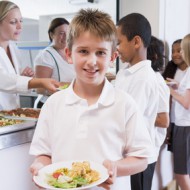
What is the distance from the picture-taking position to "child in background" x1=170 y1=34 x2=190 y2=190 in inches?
76.9

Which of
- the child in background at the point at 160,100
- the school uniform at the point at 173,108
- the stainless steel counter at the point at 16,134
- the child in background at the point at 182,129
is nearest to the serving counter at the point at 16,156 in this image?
the stainless steel counter at the point at 16,134

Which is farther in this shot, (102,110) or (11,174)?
(11,174)

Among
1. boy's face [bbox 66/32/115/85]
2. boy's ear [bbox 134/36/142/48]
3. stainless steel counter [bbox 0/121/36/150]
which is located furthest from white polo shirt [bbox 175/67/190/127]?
boy's face [bbox 66/32/115/85]

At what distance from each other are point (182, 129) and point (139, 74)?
0.92 meters

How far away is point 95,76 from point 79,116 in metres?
0.13

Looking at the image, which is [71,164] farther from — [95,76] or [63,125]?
[95,76]

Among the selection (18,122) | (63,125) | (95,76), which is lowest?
(18,122)

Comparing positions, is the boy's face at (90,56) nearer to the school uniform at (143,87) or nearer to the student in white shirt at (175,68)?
the school uniform at (143,87)

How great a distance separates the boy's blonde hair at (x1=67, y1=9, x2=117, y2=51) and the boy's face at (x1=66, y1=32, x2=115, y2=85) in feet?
0.05

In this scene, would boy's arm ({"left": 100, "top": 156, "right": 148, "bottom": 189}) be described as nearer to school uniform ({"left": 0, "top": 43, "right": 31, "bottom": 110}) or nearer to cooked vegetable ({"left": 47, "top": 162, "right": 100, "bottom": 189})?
cooked vegetable ({"left": 47, "top": 162, "right": 100, "bottom": 189})

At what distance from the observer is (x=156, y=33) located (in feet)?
8.02

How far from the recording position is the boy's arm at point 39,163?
2.75 ft

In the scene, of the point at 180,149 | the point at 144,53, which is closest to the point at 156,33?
the point at 180,149

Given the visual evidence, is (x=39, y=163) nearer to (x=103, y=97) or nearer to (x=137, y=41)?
(x=103, y=97)
